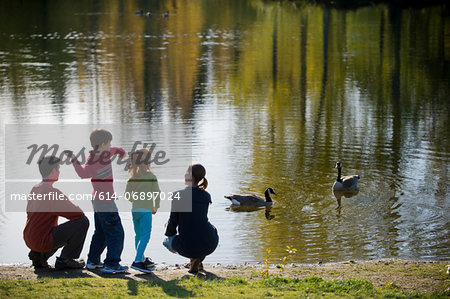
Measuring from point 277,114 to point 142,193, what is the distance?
1407 cm

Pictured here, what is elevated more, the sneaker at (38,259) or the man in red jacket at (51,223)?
the man in red jacket at (51,223)

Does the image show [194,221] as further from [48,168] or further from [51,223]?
[48,168]

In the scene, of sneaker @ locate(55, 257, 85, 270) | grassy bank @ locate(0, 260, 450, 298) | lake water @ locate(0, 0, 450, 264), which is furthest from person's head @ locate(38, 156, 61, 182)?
lake water @ locate(0, 0, 450, 264)

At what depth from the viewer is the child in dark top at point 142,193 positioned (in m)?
8.53

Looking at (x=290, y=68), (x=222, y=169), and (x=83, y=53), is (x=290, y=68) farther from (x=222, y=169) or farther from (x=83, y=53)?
(x=222, y=169)

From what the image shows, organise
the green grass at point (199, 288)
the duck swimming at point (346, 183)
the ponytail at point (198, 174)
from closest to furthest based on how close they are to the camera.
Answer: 1. the green grass at point (199, 288)
2. the ponytail at point (198, 174)
3. the duck swimming at point (346, 183)

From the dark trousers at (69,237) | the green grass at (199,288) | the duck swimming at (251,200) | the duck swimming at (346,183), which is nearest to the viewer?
the green grass at (199,288)

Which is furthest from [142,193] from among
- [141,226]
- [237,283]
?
[237,283]

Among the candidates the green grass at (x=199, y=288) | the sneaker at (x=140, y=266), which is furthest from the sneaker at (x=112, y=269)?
the green grass at (x=199, y=288)

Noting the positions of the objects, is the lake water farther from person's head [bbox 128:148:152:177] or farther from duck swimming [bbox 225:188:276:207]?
person's head [bbox 128:148:152:177]

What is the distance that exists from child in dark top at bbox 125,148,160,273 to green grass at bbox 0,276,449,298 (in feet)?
2.62

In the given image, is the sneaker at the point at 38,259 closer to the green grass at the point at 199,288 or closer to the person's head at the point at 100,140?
the green grass at the point at 199,288

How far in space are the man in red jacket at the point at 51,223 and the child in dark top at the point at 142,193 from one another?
0.76 metres

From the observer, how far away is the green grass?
24.1ft
